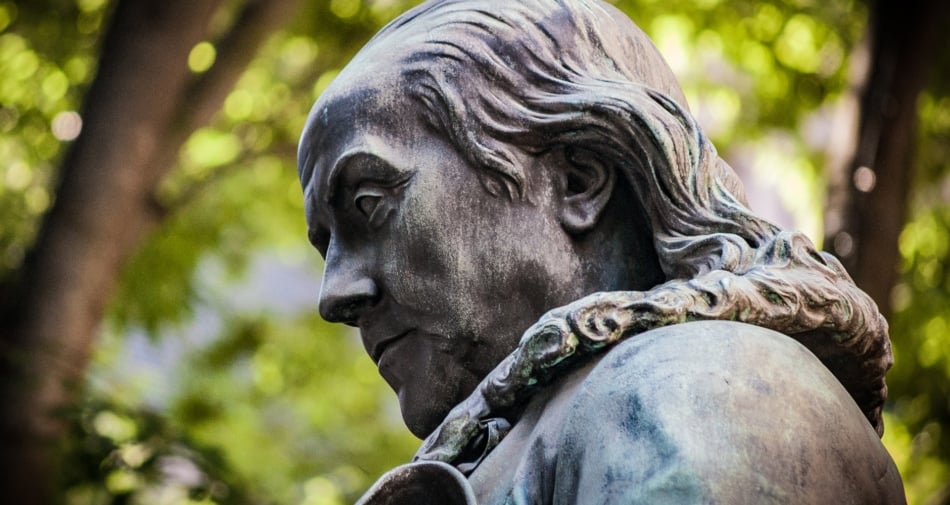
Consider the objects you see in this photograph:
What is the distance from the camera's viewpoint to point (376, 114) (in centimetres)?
339

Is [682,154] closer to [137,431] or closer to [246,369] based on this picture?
[137,431]

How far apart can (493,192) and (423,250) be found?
175mm

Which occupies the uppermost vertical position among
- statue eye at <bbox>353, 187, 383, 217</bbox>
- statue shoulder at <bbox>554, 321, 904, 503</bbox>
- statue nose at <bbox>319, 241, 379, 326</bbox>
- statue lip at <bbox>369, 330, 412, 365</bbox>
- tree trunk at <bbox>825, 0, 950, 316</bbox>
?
statue eye at <bbox>353, 187, 383, 217</bbox>

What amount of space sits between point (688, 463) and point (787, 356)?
1.07 ft

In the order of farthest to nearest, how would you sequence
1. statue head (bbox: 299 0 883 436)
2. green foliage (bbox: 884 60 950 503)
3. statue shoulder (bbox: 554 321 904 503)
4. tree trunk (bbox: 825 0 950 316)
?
green foliage (bbox: 884 60 950 503), tree trunk (bbox: 825 0 950 316), statue head (bbox: 299 0 883 436), statue shoulder (bbox: 554 321 904 503)

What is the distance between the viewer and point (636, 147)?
3.25 metres

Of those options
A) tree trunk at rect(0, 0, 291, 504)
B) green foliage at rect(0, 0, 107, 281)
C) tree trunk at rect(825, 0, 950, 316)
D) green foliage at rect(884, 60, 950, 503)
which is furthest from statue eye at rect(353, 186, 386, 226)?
green foliage at rect(0, 0, 107, 281)

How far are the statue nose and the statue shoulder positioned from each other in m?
0.63

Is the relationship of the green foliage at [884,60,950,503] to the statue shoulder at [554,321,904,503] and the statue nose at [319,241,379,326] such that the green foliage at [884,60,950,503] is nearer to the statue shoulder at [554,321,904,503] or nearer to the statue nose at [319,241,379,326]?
the statue nose at [319,241,379,326]

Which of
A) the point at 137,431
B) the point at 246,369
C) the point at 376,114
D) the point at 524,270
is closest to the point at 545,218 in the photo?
the point at 524,270

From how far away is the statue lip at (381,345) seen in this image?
3412mm

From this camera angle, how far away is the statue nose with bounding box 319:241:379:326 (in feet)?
11.1

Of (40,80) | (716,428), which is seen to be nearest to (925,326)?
(40,80)

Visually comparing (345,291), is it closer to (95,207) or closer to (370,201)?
(370,201)
